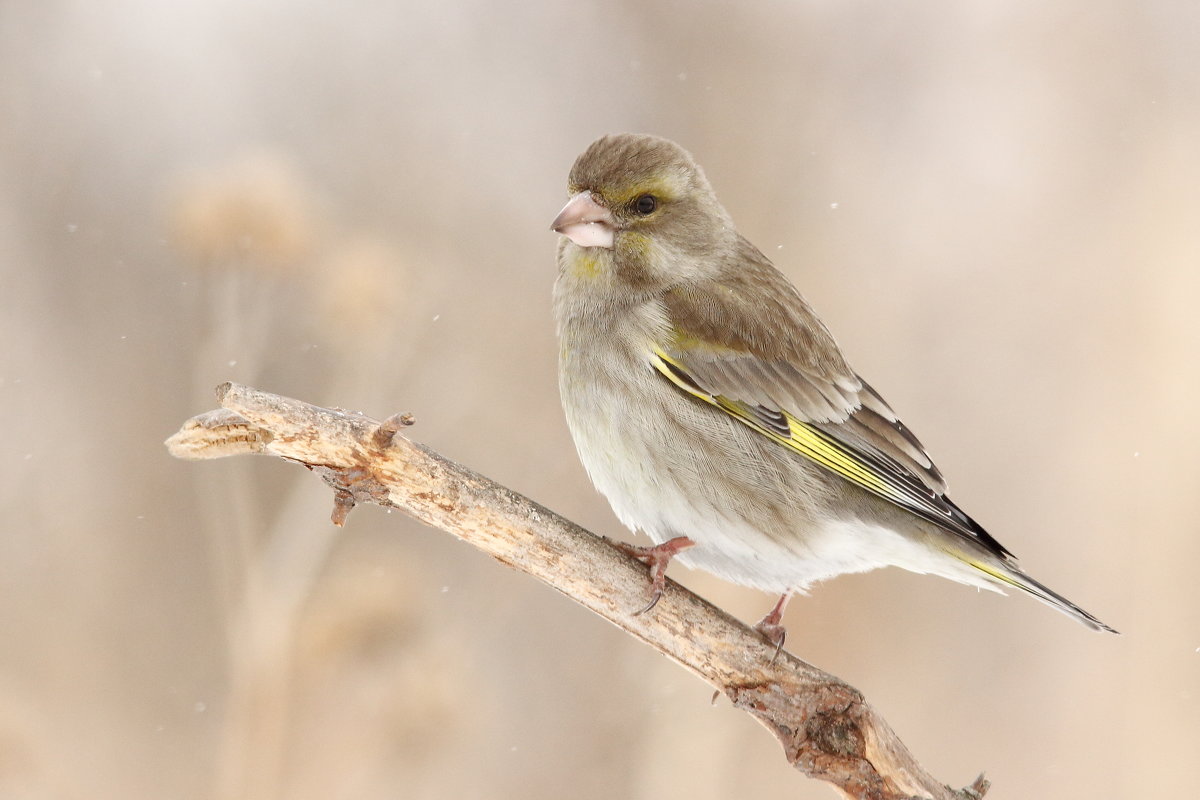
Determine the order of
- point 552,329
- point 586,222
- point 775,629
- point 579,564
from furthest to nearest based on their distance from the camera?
point 552,329
point 586,222
point 775,629
point 579,564

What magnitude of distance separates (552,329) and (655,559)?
2.72m

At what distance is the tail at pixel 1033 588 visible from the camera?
277 centimetres

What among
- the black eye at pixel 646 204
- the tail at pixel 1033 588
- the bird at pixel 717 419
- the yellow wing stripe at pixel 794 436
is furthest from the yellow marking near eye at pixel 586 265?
the tail at pixel 1033 588

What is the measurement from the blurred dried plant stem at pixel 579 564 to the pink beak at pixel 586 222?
0.77 m

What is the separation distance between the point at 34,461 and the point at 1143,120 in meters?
5.62

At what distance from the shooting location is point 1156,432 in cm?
546

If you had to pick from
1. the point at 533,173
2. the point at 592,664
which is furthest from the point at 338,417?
the point at 533,173

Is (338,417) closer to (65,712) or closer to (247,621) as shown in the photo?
(247,621)

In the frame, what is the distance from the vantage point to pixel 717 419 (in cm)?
303

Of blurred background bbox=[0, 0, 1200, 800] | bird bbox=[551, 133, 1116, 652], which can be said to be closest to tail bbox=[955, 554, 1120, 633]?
bird bbox=[551, 133, 1116, 652]

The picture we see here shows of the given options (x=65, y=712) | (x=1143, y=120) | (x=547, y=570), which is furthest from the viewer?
(x=1143, y=120)

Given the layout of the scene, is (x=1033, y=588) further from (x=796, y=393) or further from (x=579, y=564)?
(x=579, y=564)

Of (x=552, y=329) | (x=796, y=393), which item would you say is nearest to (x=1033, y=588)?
(x=796, y=393)

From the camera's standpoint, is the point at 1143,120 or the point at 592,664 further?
the point at 1143,120
